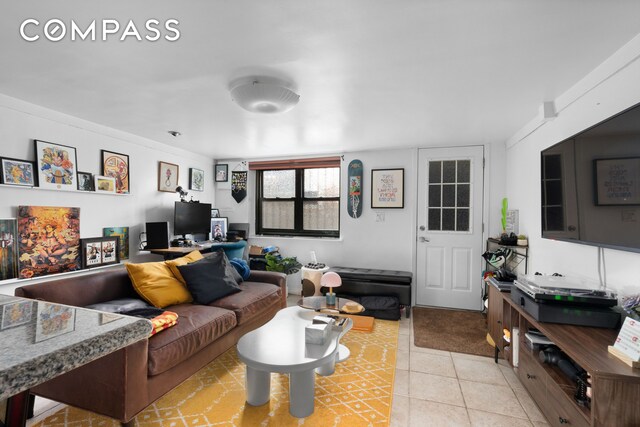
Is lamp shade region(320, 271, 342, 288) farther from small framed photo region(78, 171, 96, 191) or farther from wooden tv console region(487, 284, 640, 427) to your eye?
small framed photo region(78, 171, 96, 191)

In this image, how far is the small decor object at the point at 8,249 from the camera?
2.51 m

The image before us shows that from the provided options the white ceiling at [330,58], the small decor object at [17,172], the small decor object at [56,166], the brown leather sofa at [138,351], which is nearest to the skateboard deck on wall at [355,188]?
the white ceiling at [330,58]

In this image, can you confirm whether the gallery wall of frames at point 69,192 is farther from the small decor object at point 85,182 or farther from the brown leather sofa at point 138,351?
the brown leather sofa at point 138,351

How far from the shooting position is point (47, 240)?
9.23ft

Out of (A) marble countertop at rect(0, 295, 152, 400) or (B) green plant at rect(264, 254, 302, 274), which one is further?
(B) green plant at rect(264, 254, 302, 274)

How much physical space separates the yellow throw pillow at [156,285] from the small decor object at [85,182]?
119 centimetres

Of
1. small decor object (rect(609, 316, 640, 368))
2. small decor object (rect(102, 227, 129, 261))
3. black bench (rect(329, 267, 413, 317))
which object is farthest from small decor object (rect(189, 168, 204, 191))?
small decor object (rect(609, 316, 640, 368))

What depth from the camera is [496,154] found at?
3.95 m

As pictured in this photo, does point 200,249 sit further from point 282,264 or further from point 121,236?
point 282,264

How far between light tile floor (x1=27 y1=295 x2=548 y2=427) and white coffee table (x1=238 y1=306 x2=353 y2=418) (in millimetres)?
543

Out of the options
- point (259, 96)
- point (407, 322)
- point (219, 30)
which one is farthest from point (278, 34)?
point (407, 322)

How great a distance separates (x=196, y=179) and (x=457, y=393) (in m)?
4.25

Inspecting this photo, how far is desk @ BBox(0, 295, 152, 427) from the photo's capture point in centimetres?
34

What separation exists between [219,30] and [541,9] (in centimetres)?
158
